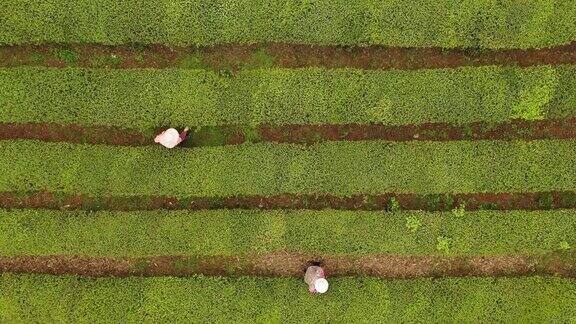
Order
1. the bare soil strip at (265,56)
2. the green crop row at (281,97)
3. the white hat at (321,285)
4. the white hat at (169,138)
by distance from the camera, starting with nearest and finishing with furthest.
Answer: the white hat at (321,285) → the white hat at (169,138) → the green crop row at (281,97) → the bare soil strip at (265,56)

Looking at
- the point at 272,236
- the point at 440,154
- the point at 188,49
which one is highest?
the point at 188,49

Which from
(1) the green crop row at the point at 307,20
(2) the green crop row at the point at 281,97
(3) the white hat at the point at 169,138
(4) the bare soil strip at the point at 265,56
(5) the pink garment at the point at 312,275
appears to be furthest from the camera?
(4) the bare soil strip at the point at 265,56

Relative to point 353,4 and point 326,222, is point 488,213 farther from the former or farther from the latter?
point 353,4

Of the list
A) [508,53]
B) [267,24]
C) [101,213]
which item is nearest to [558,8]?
[508,53]

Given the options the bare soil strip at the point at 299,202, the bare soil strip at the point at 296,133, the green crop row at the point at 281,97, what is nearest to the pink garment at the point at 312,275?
the bare soil strip at the point at 299,202

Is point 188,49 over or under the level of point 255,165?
over

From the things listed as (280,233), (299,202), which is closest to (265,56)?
(299,202)

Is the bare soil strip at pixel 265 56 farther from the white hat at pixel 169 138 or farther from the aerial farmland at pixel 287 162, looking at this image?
the white hat at pixel 169 138
